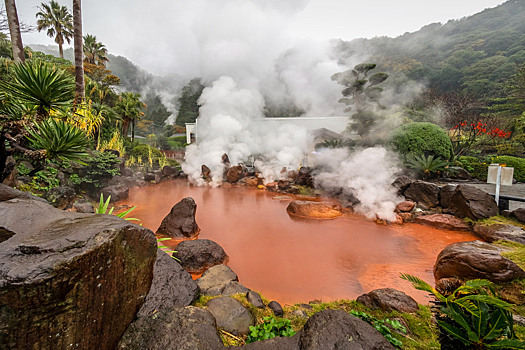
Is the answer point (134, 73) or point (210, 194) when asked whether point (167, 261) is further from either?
point (134, 73)

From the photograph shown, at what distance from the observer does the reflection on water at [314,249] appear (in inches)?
156

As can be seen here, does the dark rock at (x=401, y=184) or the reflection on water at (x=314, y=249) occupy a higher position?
the dark rock at (x=401, y=184)

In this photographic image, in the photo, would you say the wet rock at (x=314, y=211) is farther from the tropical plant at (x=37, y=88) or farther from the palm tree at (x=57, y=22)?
the palm tree at (x=57, y=22)

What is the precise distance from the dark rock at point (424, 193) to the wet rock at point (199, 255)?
6.89 m

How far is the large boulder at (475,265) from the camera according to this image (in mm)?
3396

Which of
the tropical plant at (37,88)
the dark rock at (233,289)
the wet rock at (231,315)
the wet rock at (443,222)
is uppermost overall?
the tropical plant at (37,88)

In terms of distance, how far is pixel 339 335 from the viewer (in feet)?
5.28

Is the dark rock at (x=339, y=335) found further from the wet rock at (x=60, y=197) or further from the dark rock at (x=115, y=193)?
the dark rock at (x=115, y=193)

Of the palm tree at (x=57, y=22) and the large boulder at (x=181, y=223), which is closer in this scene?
the large boulder at (x=181, y=223)

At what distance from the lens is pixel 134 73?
210 feet

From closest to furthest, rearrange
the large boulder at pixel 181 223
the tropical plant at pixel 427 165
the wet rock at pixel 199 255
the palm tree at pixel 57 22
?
the wet rock at pixel 199 255 → the large boulder at pixel 181 223 → the tropical plant at pixel 427 165 → the palm tree at pixel 57 22

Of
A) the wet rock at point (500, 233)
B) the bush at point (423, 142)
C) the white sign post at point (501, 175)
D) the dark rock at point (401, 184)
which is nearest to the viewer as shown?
the wet rock at point (500, 233)

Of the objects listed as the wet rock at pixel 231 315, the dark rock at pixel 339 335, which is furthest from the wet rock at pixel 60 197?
the dark rock at pixel 339 335

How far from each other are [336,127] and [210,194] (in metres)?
14.8
